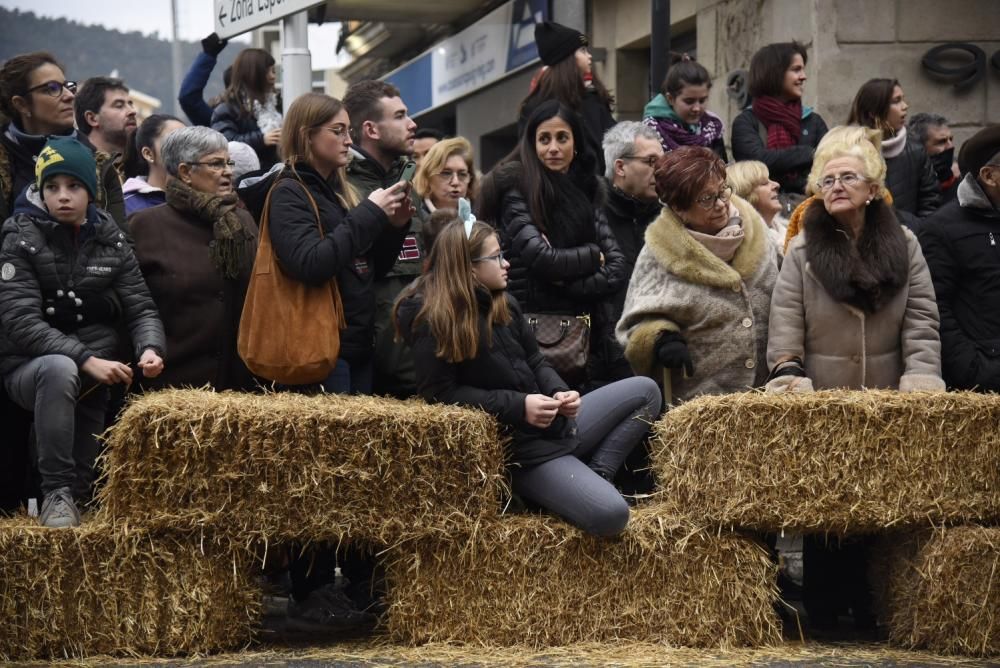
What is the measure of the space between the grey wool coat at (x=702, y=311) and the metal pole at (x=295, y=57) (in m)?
2.17

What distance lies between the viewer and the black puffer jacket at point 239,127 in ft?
33.3

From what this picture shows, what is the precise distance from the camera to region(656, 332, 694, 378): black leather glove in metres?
7.75

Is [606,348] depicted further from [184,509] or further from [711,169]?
[184,509]

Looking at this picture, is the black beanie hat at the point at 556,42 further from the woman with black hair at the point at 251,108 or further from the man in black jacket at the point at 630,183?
the woman with black hair at the point at 251,108

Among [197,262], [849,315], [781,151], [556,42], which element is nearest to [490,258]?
[197,262]

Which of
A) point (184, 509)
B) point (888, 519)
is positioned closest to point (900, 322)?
point (888, 519)

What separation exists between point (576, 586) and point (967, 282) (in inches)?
103

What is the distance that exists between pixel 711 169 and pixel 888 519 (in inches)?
75.9

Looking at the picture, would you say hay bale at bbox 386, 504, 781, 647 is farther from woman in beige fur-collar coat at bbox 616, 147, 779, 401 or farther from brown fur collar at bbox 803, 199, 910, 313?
brown fur collar at bbox 803, 199, 910, 313

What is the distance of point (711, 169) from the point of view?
7.86 metres

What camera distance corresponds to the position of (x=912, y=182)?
962 cm

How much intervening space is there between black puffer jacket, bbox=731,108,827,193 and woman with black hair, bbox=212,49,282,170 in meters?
2.85

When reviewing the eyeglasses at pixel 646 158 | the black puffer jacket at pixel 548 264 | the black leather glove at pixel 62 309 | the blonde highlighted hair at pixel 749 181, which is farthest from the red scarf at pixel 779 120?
the black leather glove at pixel 62 309

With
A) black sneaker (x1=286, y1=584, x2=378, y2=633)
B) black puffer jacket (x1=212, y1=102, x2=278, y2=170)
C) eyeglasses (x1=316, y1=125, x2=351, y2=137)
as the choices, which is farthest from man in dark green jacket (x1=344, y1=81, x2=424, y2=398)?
black puffer jacket (x1=212, y1=102, x2=278, y2=170)
